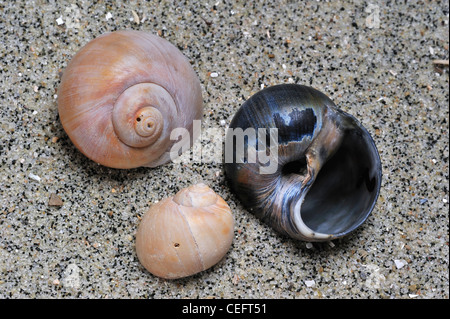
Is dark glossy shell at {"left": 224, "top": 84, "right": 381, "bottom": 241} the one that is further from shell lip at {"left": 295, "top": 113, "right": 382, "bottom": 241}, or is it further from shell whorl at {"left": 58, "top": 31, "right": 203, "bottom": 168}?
shell whorl at {"left": 58, "top": 31, "right": 203, "bottom": 168}

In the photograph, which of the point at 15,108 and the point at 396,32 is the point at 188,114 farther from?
the point at 396,32

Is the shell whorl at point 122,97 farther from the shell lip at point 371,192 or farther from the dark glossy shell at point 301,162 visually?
the shell lip at point 371,192

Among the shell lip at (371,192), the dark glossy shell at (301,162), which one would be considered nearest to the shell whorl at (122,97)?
the dark glossy shell at (301,162)

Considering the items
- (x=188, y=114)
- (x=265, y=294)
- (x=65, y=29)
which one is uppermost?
A: (x=65, y=29)

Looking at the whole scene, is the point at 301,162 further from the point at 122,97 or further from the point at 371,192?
the point at 122,97

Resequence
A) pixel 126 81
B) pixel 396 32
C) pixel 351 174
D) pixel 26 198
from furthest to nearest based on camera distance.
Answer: pixel 396 32 → pixel 351 174 → pixel 26 198 → pixel 126 81

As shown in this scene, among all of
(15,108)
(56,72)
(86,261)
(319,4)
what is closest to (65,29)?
(56,72)
